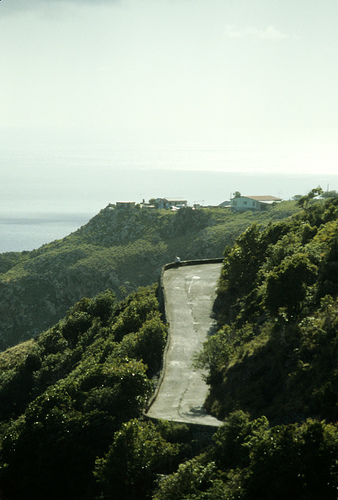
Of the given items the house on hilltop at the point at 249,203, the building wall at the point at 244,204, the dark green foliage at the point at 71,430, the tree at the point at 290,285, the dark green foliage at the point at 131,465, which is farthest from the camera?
the building wall at the point at 244,204

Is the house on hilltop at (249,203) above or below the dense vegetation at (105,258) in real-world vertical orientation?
above

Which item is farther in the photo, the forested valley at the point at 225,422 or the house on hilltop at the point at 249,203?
the house on hilltop at the point at 249,203

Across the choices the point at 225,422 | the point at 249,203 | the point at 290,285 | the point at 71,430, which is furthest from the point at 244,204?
the point at 225,422

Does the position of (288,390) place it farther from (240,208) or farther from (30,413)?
(240,208)

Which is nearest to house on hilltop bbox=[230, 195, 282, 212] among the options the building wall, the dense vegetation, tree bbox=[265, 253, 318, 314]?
the building wall

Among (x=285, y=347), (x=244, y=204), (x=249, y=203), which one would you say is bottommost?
(x=285, y=347)

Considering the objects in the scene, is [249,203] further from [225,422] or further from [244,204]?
[225,422]

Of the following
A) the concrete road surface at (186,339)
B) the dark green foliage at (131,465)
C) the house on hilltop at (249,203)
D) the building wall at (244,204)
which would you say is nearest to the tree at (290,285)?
the concrete road surface at (186,339)

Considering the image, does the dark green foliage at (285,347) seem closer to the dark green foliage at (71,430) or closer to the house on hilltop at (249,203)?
the dark green foliage at (71,430)
